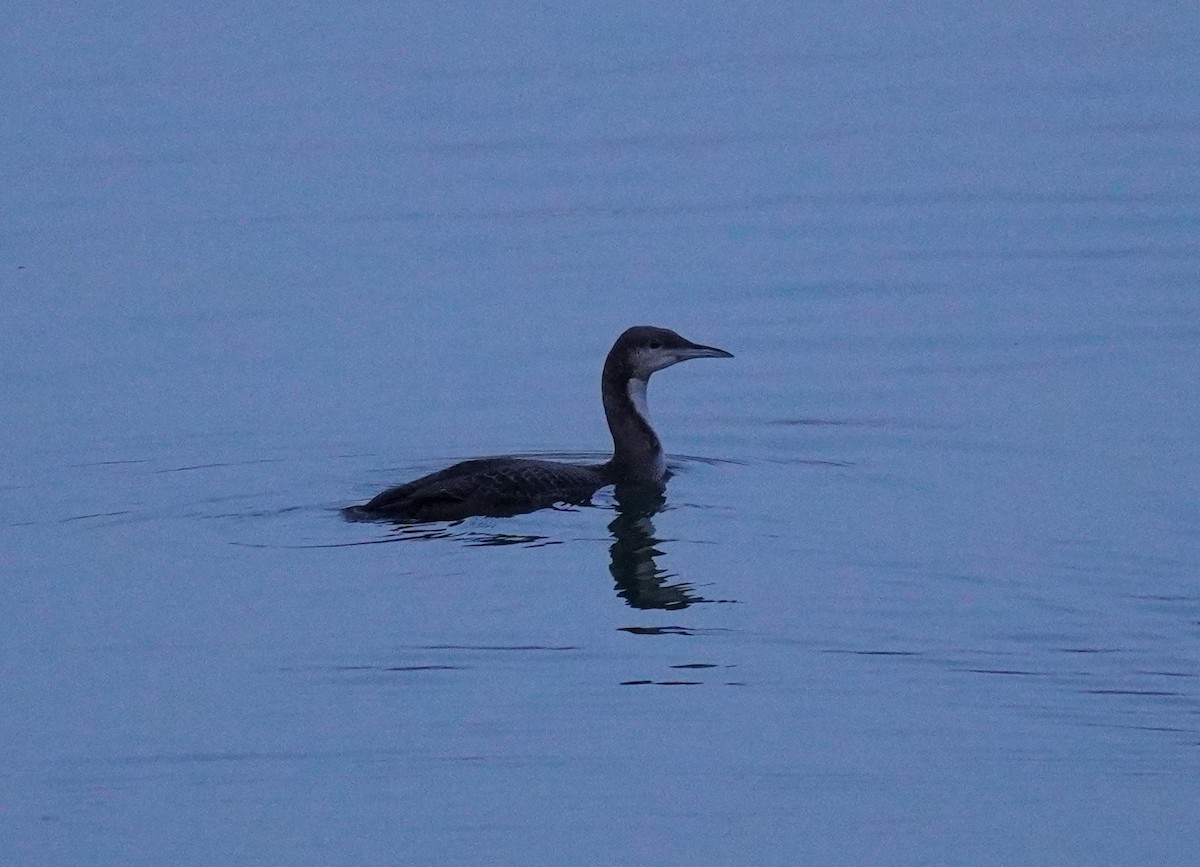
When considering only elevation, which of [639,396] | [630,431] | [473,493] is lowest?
[473,493]

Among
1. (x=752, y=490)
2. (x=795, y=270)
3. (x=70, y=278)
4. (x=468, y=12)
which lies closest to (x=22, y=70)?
(x=468, y=12)

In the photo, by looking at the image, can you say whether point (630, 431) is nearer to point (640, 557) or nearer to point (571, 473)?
point (571, 473)

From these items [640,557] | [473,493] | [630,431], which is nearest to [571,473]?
[630,431]

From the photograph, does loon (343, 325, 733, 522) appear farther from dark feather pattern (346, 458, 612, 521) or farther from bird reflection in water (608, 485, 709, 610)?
bird reflection in water (608, 485, 709, 610)

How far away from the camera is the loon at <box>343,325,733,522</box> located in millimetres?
10758

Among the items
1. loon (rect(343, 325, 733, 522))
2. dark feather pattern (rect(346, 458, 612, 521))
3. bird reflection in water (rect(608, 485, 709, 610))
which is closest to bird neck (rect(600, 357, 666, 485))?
loon (rect(343, 325, 733, 522))

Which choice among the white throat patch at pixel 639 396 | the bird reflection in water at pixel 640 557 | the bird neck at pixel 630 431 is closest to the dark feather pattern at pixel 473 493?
the bird reflection in water at pixel 640 557

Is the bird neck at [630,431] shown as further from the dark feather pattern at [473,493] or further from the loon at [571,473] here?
the dark feather pattern at [473,493]

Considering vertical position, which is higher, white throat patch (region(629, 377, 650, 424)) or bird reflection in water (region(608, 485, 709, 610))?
white throat patch (region(629, 377, 650, 424))

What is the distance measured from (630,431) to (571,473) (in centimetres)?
57

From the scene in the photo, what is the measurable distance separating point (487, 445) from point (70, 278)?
16.7ft

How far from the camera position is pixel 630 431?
11859 mm

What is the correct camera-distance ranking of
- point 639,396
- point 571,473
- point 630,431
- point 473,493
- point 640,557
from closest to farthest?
point 640,557 → point 473,493 → point 571,473 → point 630,431 → point 639,396

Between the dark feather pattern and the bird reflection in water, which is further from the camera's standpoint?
the dark feather pattern
